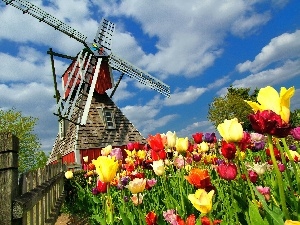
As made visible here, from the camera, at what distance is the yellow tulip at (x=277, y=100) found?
128cm

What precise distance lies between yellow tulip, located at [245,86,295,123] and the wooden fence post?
5.59 feet

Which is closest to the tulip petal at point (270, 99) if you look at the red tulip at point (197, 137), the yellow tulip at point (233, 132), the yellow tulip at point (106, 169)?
the yellow tulip at point (233, 132)

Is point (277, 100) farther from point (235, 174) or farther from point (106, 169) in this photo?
point (106, 169)

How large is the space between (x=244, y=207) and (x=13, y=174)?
1.55 meters

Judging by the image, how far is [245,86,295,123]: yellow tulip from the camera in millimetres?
1279

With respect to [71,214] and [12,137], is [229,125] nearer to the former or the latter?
[12,137]

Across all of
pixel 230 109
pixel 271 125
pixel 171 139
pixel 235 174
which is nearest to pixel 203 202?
pixel 235 174

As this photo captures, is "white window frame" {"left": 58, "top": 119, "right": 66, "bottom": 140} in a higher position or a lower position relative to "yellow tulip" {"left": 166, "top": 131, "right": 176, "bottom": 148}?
higher

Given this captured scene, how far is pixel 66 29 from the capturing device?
70.0 feet

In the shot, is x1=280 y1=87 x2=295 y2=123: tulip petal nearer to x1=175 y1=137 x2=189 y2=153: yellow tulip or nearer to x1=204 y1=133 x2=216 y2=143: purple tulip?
x1=175 y1=137 x2=189 y2=153: yellow tulip

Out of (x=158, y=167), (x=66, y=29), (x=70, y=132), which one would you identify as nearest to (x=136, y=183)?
(x=158, y=167)

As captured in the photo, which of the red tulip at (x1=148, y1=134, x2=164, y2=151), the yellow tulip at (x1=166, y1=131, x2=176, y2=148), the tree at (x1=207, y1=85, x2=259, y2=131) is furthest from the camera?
the tree at (x1=207, y1=85, x2=259, y2=131)

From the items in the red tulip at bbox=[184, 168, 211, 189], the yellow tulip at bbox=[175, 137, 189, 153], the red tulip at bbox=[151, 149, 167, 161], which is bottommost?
the red tulip at bbox=[184, 168, 211, 189]

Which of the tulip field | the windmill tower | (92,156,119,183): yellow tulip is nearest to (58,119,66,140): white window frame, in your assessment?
the windmill tower
